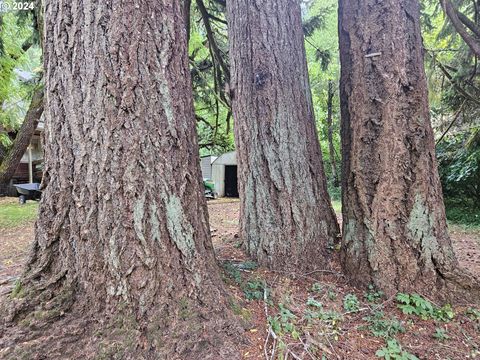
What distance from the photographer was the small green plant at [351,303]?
223 cm

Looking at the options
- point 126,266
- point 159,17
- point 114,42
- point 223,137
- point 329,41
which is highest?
point 329,41

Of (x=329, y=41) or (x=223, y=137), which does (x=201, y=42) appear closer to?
(x=223, y=137)

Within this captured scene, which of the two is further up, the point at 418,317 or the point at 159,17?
the point at 159,17

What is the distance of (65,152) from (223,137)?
11.1 metres

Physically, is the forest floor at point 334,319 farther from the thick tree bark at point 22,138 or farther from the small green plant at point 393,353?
the thick tree bark at point 22,138

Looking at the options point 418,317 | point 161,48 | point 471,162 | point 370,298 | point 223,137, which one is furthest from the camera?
point 223,137

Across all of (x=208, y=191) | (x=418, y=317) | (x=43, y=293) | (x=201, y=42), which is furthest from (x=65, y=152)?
(x=208, y=191)

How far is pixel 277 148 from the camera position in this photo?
266 cm

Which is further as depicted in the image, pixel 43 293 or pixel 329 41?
pixel 329 41

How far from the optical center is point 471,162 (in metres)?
7.36

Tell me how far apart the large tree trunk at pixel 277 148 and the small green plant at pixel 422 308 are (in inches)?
25.9

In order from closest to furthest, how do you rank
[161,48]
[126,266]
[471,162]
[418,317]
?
[126,266], [161,48], [418,317], [471,162]

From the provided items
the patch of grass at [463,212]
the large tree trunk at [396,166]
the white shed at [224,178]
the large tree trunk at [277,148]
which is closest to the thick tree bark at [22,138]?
the white shed at [224,178]

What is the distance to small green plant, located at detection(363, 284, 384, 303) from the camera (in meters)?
2.32
